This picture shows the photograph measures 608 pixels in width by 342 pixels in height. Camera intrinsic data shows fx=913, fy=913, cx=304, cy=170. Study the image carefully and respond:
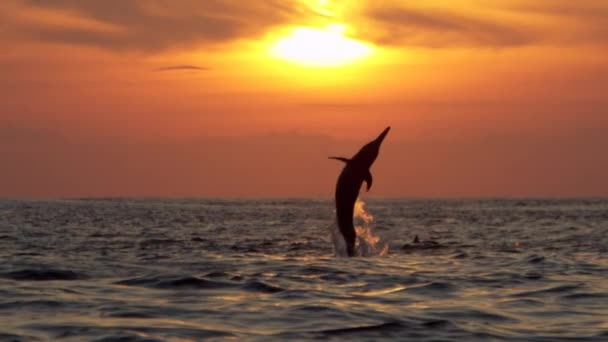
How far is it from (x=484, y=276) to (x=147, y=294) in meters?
7.12

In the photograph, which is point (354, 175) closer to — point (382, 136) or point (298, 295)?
point (382, 136)

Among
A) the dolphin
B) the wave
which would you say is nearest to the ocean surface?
the wave

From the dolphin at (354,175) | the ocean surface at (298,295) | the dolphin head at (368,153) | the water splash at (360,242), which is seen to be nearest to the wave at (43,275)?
the ocean surface at (298,295)

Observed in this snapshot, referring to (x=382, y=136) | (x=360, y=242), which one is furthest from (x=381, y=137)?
(x=360, y=242)

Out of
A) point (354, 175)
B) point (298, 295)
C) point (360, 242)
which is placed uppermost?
point (354, 175)

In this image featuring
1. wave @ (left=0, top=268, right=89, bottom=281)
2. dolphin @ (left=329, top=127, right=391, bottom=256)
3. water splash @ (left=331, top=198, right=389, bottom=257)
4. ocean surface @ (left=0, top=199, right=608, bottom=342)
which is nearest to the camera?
ocean surface @ (left=0, top=199, right=608, bottom=342)

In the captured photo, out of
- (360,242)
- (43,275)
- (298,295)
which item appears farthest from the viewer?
(360,242)

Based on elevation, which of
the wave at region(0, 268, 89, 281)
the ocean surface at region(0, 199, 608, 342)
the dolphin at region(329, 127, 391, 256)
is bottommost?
the ocean surface at region(0, 199, 608, 342)

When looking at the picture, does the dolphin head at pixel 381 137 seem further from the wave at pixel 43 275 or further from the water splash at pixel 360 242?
the wave at pixel 43 275

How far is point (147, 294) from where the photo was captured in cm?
1533

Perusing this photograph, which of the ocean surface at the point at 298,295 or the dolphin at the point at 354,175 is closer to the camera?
the ocean surface at the point at 298,295

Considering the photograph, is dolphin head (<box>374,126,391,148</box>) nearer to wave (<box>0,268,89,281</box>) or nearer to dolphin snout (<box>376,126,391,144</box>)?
dolphin snout (<box>376,126,391,144</box>)

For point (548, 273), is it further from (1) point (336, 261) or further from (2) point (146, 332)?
(2) point (146, 332)

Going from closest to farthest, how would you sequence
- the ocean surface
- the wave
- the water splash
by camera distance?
the ocean surface
the wave
the water splash
